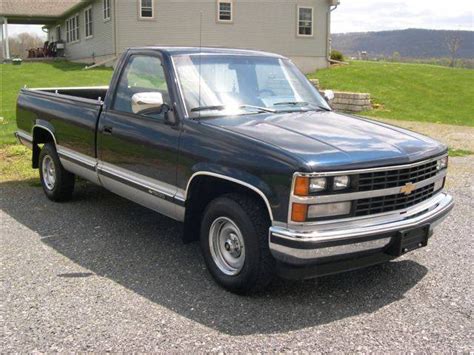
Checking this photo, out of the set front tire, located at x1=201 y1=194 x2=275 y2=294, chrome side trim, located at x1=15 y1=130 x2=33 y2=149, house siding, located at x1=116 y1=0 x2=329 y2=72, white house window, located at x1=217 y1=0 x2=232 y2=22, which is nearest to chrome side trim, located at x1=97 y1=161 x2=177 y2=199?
front tire, located at x1=201 y1=194 x2=275 y2=294

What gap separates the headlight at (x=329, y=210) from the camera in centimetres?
363

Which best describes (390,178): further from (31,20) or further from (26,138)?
(31,20)

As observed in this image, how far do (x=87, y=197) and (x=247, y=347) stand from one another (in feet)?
14.2

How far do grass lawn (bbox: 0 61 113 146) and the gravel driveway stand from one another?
9.82 meters

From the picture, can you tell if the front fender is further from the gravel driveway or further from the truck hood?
the gravel driveway

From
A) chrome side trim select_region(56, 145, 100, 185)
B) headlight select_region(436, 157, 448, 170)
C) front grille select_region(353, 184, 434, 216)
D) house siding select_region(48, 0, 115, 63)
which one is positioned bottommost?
chrome side trim select_region(56, 145, 100, 185)

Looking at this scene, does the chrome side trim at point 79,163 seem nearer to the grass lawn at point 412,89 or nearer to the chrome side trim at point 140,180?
the chrome side trim at point 140,180

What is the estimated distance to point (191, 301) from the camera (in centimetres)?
407

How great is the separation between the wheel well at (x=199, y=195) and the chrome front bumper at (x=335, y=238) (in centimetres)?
66

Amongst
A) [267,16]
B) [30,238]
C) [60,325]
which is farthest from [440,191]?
[267,16]

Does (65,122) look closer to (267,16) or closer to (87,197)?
(87,197)

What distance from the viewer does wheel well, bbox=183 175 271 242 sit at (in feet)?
14.1

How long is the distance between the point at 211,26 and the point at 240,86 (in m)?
23.2

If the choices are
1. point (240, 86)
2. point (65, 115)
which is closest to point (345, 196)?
point (240, 86)
